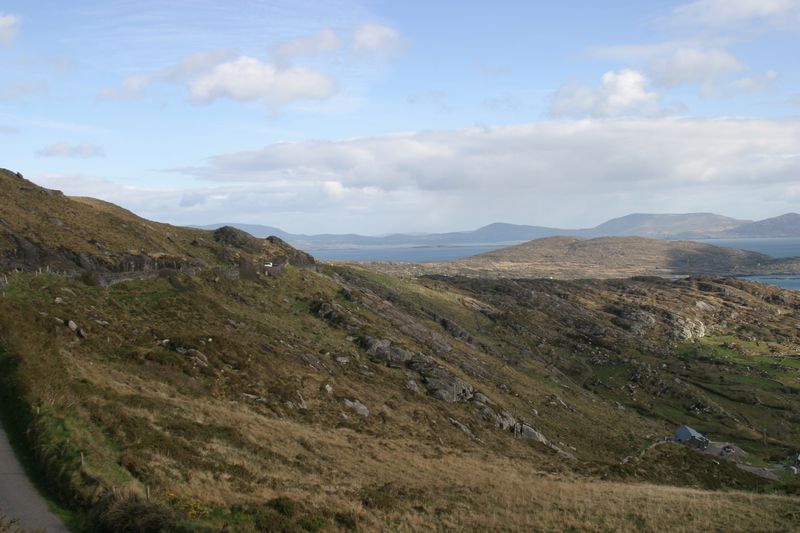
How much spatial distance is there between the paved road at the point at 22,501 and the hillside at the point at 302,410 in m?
0.58

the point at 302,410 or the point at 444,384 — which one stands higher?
the point at 302,410

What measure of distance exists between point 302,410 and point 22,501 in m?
24.6

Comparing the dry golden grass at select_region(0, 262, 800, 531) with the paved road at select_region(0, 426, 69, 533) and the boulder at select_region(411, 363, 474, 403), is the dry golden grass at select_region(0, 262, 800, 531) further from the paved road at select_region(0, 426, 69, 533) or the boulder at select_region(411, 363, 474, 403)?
the boulder at select_region(411, 363, 474, 403)

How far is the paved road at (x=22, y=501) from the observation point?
16.1m

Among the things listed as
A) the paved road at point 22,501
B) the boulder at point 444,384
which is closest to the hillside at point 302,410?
the boulder at point 444,384

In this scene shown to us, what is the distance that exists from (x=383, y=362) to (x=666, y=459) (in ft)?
106

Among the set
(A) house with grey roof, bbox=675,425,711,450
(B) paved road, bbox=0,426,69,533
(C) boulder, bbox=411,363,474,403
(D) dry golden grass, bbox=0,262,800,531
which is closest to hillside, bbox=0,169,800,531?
(D) dry golden grass, bbox=0,262,800,531

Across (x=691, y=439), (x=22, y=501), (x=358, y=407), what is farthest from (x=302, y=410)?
(x=691, y=439)

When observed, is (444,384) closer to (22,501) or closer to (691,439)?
(691,439)

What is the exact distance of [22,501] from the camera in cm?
1723

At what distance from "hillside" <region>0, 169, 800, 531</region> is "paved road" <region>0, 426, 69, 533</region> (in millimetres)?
581

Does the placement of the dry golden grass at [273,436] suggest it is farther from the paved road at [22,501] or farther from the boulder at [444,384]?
the boulder at [444,384]

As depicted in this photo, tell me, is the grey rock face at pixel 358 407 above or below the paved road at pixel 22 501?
below

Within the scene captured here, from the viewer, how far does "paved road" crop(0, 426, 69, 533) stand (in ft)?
52.9
